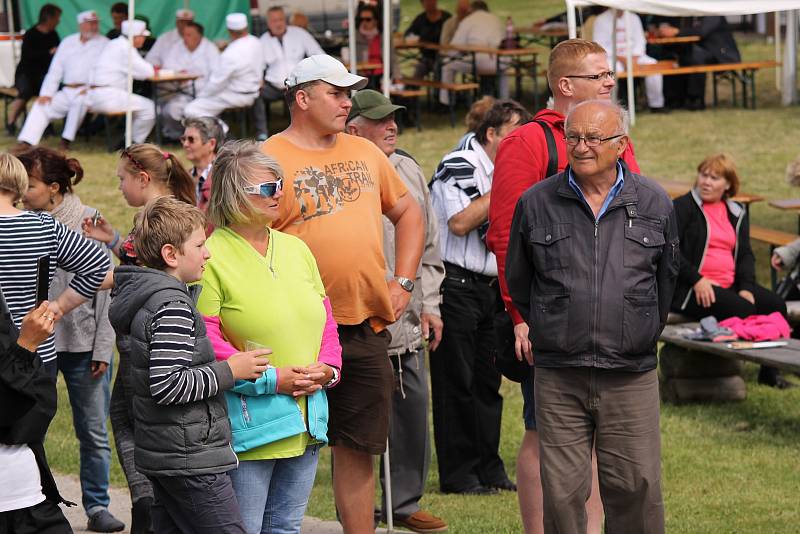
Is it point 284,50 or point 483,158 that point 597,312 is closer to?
point 483,158

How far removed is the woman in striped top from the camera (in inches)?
195

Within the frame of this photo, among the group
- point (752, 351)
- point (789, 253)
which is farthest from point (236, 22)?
point (752, 351)

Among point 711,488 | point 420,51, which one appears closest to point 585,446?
point 711,488

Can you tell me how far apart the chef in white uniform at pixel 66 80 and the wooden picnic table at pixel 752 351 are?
33.1ft

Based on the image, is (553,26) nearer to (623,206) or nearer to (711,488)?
(711,488)

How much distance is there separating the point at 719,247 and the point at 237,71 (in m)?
8.74

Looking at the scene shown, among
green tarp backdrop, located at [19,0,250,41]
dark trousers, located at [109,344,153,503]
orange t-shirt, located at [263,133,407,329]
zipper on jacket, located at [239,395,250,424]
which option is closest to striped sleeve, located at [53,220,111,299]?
dark trousers, located at [109,344,153,503]

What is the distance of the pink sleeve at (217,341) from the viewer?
4223 millimetres

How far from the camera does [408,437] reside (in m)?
6.25

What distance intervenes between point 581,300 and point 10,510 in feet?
6.28

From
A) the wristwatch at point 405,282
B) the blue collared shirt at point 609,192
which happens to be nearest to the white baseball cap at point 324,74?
the wristwatch at point 405,282

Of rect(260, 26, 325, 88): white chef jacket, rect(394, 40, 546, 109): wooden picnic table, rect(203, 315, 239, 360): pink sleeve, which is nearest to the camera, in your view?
rect(203, 315, 239, 360): pink sleeve

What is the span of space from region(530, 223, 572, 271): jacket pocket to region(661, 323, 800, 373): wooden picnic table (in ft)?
11.5

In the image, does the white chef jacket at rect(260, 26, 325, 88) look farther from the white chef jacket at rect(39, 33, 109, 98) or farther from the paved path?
the paved path
